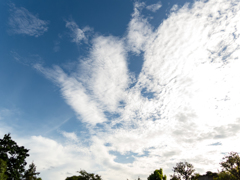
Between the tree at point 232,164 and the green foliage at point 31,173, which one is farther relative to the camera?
the green foliage at point 31,173

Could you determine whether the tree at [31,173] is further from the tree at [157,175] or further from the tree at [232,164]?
the tree at [232,164]

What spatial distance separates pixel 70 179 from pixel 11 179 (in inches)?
1096

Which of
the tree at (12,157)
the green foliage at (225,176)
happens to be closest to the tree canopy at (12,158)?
the tree at (12,157)

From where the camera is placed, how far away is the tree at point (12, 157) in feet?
144

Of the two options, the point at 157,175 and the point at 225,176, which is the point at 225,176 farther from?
the point at 157,175

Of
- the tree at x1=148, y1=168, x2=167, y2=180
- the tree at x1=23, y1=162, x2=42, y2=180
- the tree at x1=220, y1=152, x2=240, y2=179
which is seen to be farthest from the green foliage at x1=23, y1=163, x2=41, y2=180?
the tree at x1=220, y1=152, x2=240, y2=179

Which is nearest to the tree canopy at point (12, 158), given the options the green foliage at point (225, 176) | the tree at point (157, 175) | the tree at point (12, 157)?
the tree at point (12, 157)

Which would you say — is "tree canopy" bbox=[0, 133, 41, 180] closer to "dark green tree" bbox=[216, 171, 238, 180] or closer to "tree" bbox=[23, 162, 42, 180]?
"tree" bbox=[23, 162, 42, 180]

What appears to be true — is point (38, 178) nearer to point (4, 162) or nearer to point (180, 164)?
point (4, 162)

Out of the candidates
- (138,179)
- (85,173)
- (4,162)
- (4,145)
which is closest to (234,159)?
(138,179)

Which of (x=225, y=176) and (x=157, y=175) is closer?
(x=225, y=176)

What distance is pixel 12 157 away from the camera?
152 ft

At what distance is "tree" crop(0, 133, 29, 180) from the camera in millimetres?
43969

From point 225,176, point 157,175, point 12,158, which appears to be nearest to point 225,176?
point 225,176
